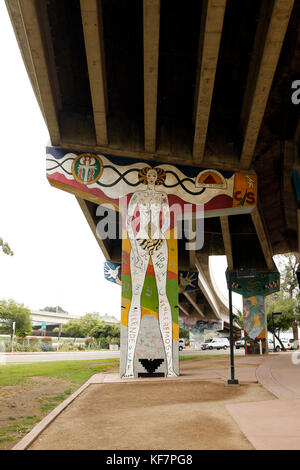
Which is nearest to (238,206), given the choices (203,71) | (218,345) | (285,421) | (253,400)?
(203,71)

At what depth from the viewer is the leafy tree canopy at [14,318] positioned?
4588 centimetres

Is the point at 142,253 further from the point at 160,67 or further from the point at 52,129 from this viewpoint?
the point at 160,67

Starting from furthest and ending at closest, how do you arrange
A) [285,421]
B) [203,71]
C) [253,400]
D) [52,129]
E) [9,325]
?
[9,325] → [52,129] → [203,71] → [253,400] → [285,421]

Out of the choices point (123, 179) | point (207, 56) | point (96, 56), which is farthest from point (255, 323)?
point (96, 56)

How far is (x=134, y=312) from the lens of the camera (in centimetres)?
1245

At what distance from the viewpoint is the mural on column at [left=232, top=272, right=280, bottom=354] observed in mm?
27422

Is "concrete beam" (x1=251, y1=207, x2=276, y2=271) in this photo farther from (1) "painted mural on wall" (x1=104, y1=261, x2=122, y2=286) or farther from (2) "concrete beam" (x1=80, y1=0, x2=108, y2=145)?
(1) "painted mural on wall" (x1=104, y1=261, x2=122, y2=286)

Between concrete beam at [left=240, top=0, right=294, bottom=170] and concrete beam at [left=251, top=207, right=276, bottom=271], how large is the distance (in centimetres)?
504

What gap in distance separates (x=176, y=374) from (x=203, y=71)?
8765 millimetres

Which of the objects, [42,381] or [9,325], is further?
[9,325]

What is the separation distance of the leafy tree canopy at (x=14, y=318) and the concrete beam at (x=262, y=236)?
3138cm

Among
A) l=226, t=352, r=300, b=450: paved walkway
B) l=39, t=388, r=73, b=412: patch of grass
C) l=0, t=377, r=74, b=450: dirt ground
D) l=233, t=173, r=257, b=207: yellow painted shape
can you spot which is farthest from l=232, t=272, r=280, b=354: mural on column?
l=226, t=352, r=300, b=450: paved walkway

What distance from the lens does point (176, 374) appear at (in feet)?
40.0

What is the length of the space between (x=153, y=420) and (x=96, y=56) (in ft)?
28.0
